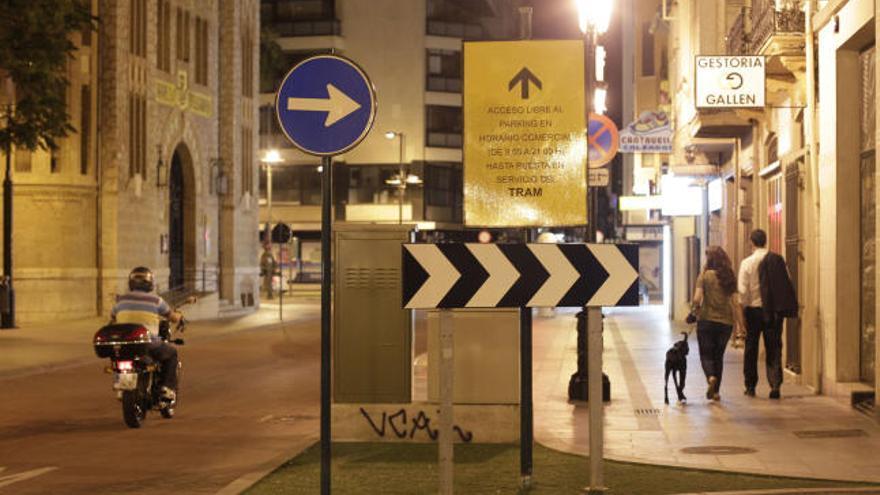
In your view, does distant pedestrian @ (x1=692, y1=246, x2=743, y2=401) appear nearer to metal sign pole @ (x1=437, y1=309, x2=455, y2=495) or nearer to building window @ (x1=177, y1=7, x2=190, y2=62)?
metal sign pole @ (x1=437, y1=309, x2=455, y2=495)

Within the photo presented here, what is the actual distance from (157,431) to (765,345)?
703 cm

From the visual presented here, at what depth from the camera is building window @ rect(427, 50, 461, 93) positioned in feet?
250

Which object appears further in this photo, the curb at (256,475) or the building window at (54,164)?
the building window at (54,164)

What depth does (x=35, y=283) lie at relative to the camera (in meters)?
36.2

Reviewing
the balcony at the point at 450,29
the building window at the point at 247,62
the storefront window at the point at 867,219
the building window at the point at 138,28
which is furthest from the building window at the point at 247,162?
the storefront window at the point at 867,219

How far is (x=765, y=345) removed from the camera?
16.0 meters

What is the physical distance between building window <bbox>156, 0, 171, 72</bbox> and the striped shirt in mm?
28099

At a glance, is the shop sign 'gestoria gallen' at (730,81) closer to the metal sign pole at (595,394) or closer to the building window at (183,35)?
the metal sign pole at (595,394)

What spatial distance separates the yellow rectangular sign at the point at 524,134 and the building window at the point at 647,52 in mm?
44039

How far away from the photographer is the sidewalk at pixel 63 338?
75.4 ft

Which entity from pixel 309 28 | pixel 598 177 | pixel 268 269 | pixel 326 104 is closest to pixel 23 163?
pixel 598 177

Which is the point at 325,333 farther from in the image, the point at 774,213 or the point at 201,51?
the point at 201,51

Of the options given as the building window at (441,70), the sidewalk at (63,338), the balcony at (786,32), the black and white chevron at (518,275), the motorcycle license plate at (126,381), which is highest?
the building window at (441,70)

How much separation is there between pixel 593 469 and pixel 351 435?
141 inches
